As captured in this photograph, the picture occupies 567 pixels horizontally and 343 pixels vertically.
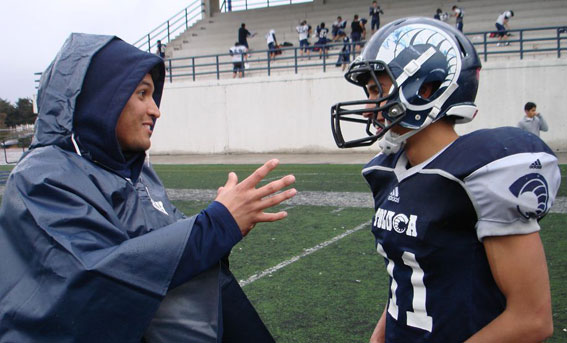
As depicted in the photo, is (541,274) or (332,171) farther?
(332,171)

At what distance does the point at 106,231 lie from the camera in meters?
1.69

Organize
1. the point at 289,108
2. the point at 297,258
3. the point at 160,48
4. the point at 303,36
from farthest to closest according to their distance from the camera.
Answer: the point at 160,48
the point at 303,36
the point at 289,108
the point at 297,258

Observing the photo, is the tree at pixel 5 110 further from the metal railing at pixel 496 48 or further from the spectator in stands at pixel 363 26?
the spectator in stands at pixel 363 26

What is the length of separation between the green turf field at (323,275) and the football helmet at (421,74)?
7.22ft

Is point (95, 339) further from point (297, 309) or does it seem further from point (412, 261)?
point (297, 309)

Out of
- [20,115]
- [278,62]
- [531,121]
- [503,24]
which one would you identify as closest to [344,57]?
[278,62]

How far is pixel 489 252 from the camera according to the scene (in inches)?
63.2

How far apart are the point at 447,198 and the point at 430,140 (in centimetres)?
28

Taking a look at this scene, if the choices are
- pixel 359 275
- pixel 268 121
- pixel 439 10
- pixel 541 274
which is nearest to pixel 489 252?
pixel 541 274

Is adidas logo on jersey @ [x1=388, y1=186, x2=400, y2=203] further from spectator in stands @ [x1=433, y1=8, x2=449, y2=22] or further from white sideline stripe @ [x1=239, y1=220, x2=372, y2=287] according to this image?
spectator in stands @ [x1=433, y1=8, x2=449, y2=22]

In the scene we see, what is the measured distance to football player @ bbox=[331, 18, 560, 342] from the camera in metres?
1.55

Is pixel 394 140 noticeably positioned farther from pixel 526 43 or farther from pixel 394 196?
pixel 526 43

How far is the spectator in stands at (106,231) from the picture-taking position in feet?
5.27

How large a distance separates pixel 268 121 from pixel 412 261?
18028 millimetres
